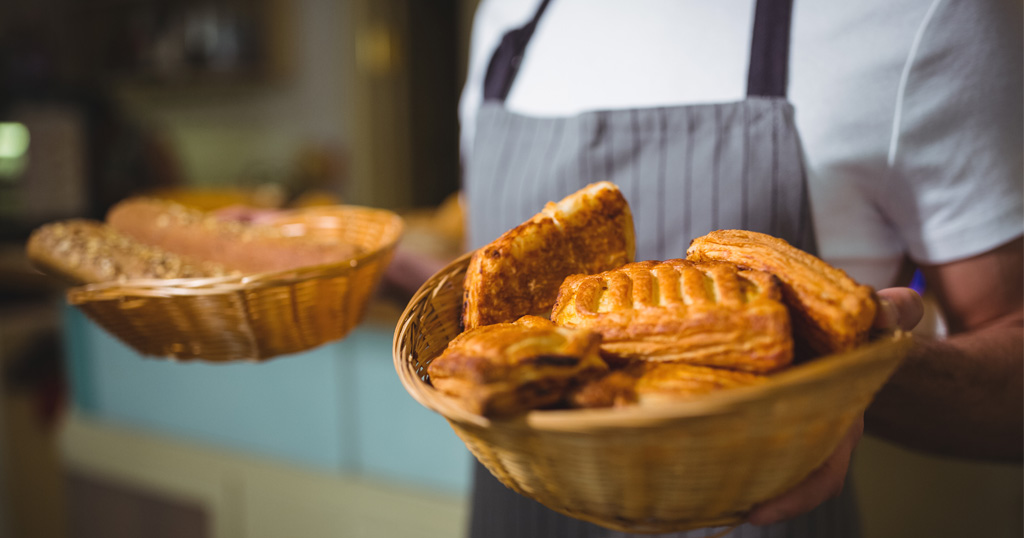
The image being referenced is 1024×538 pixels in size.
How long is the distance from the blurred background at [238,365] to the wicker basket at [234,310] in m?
0.46

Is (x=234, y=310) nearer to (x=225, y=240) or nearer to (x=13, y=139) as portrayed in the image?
(x=225, y=240)

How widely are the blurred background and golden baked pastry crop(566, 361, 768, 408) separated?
895 mm

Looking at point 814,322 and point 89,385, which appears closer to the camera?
point 814,322

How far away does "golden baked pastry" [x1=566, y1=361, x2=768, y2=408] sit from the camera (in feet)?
1.38

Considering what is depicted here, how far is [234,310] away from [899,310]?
26.5 inches

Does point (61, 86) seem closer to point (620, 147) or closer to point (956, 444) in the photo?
point (620, 147)

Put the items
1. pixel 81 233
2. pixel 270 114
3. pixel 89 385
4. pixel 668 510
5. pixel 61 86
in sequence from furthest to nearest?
pixel 270 114 < pixel 61 86 < pixel 89 385 < pixel 81 233 < pixel 668 510

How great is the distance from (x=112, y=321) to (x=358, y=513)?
125 cm

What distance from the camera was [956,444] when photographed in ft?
2.59

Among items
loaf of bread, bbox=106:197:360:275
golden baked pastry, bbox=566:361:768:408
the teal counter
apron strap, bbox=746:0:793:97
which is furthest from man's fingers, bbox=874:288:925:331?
the teal counter

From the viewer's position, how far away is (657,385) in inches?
17.0

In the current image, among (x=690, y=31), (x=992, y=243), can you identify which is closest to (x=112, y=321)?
(x=690, y=31)

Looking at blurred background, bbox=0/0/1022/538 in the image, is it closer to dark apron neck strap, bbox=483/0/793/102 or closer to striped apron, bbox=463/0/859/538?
striped apron, bbox=463/0/859/538

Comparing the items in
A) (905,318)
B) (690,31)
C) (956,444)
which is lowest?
(956,444)
